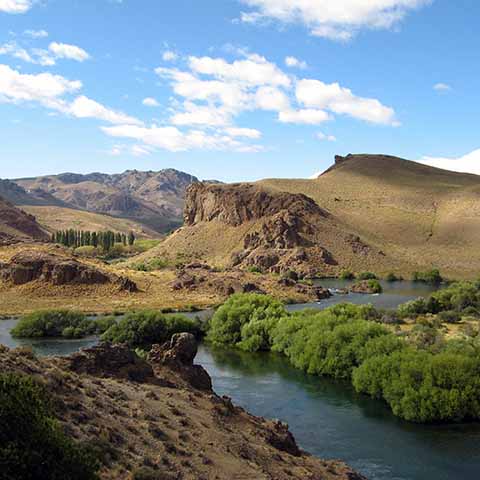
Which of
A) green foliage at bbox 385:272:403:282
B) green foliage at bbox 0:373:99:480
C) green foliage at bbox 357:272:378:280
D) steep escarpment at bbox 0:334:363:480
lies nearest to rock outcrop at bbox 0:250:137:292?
green foliage at bbox 357:272:378:280

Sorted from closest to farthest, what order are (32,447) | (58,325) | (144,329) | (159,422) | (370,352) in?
Result: (32,447) → (159,422) → (370,352) → (144,329) → (58,325)

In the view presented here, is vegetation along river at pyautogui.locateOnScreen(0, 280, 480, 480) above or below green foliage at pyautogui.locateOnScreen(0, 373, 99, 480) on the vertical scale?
below

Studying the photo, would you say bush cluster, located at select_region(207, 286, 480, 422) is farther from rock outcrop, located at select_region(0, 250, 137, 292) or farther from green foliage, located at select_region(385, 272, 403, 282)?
green foliage, located at select_region(385, 272, 403, 282)

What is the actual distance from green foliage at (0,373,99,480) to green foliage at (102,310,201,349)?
157ft

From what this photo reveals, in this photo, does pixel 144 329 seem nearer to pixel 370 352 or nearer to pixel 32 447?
pixel 370 352

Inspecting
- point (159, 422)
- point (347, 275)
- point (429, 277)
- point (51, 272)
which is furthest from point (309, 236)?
point (159, 422)

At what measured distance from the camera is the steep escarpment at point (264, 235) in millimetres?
156000

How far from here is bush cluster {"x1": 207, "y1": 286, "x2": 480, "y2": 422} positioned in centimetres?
4359

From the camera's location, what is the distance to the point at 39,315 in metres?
75.0

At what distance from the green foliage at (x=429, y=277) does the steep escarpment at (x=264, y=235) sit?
15.8 m

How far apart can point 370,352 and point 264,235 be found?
377 feet

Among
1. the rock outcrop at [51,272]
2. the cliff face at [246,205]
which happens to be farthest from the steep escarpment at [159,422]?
the cliff face at [246,205]

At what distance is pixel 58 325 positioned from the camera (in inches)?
2980

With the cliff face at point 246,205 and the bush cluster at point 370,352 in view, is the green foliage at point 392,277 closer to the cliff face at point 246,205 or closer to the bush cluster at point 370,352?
the cliff face at point 246,205
